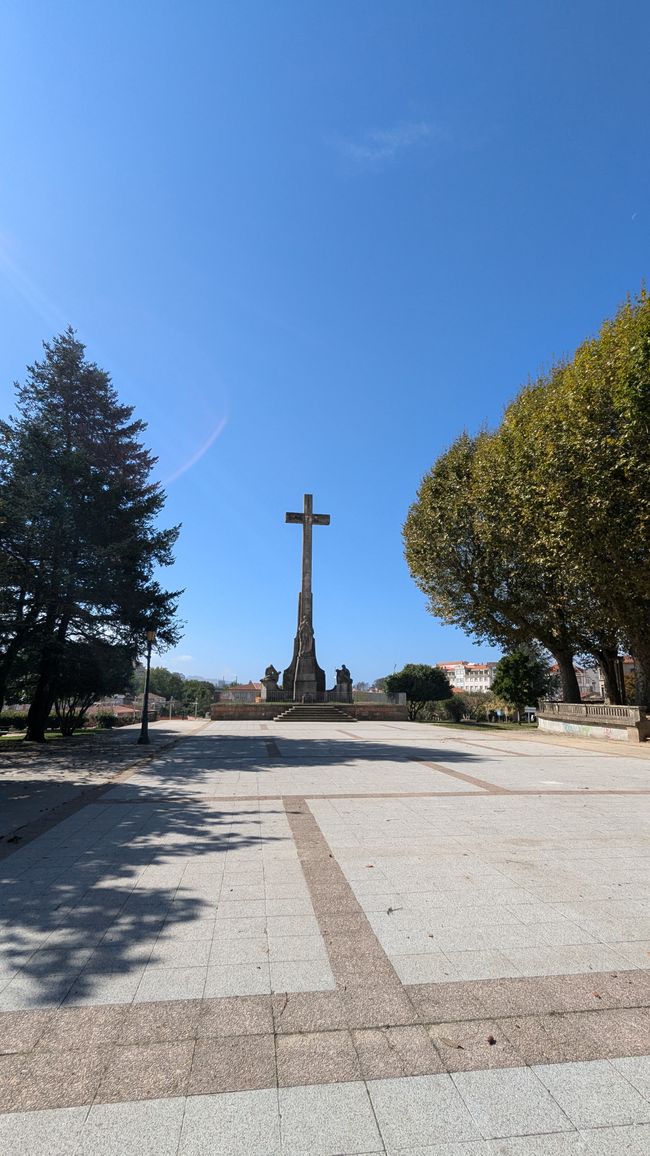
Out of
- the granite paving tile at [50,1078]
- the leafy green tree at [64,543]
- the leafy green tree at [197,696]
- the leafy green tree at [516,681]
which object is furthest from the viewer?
the leafy green tree at [197,696]

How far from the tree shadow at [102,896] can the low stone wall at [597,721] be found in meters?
17.6

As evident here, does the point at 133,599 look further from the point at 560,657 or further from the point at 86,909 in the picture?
the point at 560,657

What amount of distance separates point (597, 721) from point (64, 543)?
20727mm

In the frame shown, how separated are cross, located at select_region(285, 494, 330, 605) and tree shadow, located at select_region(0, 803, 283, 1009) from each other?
3244cm

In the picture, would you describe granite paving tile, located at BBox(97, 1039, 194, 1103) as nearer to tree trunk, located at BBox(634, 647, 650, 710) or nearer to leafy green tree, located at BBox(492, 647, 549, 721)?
tree trunk, located at BBox(634, 647, 650, 710)

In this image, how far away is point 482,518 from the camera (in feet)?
89.5

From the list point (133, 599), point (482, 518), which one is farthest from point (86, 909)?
point (482, 518)

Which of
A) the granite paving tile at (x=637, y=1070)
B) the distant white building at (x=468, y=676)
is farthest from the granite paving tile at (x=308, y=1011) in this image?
the distant white building at (x=468, y=676)

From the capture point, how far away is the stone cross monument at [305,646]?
3853 cm

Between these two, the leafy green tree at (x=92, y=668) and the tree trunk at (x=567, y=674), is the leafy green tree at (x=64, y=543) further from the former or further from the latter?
the tree trunk at (x=567, y=674)

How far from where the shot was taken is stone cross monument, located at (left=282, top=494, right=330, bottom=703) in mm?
38531

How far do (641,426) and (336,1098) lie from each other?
58.7 feet

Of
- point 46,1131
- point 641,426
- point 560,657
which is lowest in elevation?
point 46,1131

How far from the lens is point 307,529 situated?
133 ft
